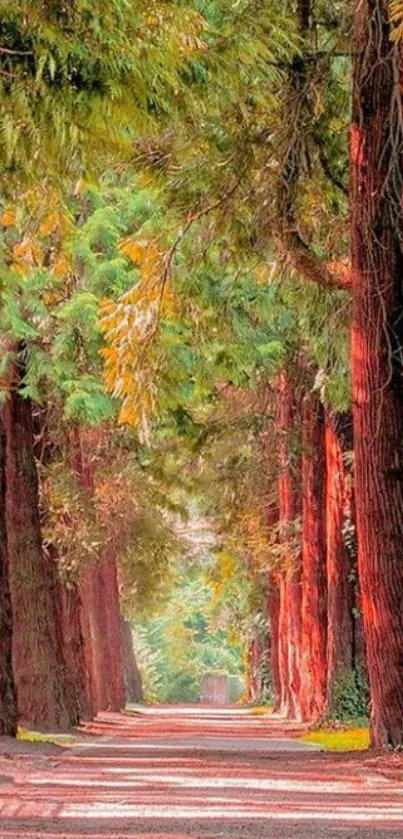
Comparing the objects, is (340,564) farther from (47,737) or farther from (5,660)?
(5,660)

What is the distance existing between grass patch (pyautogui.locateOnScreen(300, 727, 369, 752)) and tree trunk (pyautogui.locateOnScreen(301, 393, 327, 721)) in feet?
9.82

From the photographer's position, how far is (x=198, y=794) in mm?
11961

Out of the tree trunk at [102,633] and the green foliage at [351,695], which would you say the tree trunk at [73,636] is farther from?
the green foliage at [351,695]

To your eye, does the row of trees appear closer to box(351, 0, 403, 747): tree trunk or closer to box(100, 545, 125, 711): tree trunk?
box(351, 0, 403, 747): tree trunk

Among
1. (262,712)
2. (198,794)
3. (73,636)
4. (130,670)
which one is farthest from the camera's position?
(130,670)

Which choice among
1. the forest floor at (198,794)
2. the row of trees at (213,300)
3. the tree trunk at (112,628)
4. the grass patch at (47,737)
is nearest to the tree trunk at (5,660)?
→ the row of trees at (213,300)

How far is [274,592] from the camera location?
46.5m

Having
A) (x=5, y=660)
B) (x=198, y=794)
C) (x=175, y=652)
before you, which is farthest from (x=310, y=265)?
(x=175, y=652)

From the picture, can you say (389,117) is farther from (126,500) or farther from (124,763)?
(126,500)

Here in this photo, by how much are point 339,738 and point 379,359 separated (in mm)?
8347

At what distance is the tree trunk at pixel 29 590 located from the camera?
25.1 m

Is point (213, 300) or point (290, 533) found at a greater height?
point (213, 300)

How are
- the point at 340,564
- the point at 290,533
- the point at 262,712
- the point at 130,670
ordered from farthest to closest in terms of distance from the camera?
the point at 130,670, the point at 262,712, the point at 290,533, the point at 340,564

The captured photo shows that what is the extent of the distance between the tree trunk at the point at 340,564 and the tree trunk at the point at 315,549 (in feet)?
8.58
